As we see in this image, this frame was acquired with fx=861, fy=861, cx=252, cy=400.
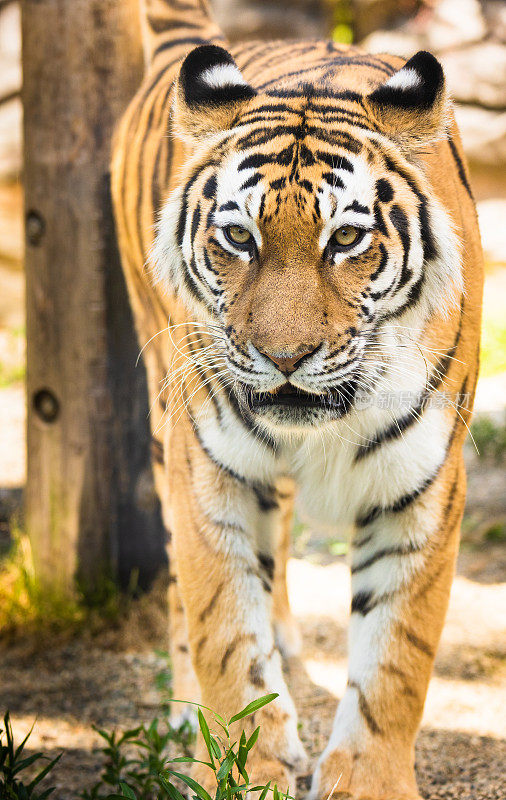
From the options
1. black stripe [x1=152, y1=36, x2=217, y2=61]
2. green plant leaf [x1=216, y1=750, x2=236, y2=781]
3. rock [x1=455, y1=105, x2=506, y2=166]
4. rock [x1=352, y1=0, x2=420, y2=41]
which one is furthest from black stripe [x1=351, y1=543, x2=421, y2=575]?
rock [x1=352, y1=0, x2=420, y2=41]

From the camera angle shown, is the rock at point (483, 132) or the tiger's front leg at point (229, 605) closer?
the tiger's front leg at point (229, 605)

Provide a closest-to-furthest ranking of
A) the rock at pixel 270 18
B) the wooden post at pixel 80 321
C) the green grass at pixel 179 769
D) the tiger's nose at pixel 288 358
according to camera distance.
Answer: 1. the tiger's nose at pixel 288 358
2. the green grass at pixel 179 769
3. the wooden post at pixel 80 321
4. the rock at pixel 270 18

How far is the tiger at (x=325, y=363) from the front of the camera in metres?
1.82

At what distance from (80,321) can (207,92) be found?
159 centimetres

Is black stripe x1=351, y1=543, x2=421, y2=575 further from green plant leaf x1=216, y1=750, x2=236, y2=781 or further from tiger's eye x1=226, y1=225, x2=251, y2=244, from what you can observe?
tiger's eye x1=226, y1=225, x2=251, y2=244

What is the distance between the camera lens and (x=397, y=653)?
212 centimetres

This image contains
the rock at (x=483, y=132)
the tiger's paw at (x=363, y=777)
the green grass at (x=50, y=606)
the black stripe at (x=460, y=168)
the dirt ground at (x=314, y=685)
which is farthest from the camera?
the rock at (x=483, y=132)

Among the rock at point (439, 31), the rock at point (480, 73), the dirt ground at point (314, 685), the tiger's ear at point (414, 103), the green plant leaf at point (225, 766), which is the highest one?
the rock at point (439, 31)

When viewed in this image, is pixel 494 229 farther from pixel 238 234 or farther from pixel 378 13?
pixel 238 234

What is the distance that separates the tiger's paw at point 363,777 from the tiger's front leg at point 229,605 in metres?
0.09

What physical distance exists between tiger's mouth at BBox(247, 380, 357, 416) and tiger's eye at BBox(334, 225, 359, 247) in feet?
0.98

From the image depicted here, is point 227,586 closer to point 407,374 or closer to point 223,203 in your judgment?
point 407,374

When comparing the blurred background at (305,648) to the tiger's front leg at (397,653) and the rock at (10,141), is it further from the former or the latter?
the rock at (10,141)

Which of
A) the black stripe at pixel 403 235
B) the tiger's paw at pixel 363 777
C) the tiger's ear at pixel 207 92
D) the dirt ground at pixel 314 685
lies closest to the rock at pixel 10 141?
the dirt ground at pixel 314 685
